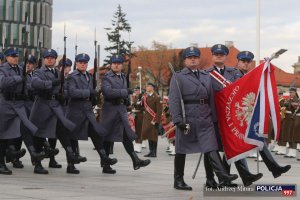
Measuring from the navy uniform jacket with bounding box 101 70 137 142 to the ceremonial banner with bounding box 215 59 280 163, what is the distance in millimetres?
3120

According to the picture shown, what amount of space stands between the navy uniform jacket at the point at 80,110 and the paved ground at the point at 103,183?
0.73 meters

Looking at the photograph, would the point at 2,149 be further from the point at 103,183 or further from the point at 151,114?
the point at 151,114

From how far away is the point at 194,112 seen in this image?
465 inches

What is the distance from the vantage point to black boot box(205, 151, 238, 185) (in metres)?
11.3

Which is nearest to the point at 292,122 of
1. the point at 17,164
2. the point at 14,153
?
the point at 17,164

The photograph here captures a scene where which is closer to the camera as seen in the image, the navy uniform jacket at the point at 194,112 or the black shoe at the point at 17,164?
the navy uniform jacket at the point at 194,112

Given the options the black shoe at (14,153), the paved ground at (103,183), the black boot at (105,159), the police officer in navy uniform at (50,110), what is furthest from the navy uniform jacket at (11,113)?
the black boot at (105,159)

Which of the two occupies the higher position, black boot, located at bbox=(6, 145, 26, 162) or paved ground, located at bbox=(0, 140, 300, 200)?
black boot, located at bbox=(6, 145, 26, 162)

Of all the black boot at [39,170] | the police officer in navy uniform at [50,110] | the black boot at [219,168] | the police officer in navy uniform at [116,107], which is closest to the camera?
the black boot at [219,168]

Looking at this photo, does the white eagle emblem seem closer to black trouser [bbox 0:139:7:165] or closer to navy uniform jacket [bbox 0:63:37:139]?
navy uniform jacket [bbox 0:63:37:139]

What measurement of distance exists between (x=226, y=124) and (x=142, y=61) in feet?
287

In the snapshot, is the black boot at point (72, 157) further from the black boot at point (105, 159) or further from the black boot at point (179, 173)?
the black boot at point (179, 173)

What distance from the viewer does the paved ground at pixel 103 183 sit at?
10945 millimetres

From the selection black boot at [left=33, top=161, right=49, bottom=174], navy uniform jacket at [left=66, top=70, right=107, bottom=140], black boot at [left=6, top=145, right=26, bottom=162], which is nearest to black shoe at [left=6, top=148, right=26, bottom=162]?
black boot at [left=6, top=145, right=26, bottom=162]
